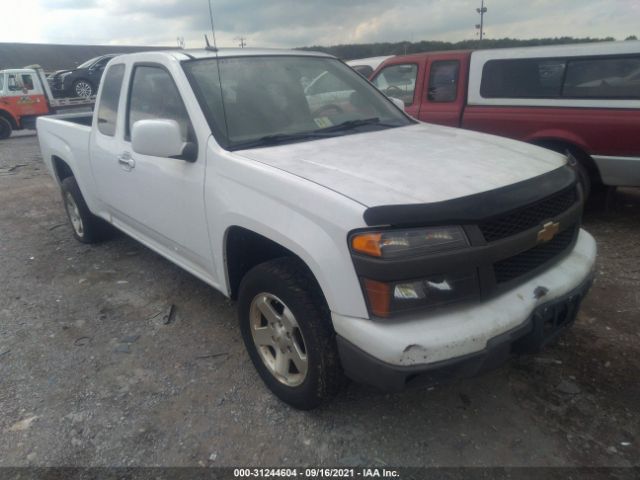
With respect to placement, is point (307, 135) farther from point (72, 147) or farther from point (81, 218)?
point (81, 218)

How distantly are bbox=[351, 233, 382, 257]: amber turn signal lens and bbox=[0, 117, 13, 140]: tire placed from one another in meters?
16.9

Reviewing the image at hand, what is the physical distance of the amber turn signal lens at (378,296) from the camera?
1.94 metres

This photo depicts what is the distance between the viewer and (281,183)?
226 centimetres

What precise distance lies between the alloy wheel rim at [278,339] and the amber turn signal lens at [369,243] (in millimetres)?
597

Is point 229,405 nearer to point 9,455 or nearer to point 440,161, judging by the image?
point 9,455

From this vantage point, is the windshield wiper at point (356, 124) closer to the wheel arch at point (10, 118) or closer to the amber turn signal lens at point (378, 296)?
the amber turn signal lens at point (378, 296)

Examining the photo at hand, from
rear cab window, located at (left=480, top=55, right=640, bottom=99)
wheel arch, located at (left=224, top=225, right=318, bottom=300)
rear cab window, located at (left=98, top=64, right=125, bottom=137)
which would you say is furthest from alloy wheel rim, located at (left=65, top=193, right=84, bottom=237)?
rear cab window, located at (left=480, top=55, right=640, bottom=99)

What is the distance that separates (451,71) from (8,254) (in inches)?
214

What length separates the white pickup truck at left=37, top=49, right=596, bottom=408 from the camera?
6.41 feet

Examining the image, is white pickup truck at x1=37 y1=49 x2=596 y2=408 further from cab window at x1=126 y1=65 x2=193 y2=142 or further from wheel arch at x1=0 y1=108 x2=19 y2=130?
wheel arch at x1=0 y1=108 x2=19 y2=130

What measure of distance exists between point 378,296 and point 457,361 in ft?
1.32

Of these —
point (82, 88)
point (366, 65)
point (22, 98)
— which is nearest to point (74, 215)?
point (366, 65)

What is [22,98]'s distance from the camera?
50.1 feet

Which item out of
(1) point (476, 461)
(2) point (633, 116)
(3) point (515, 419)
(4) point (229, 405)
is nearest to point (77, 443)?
(4) point (229, 405)
